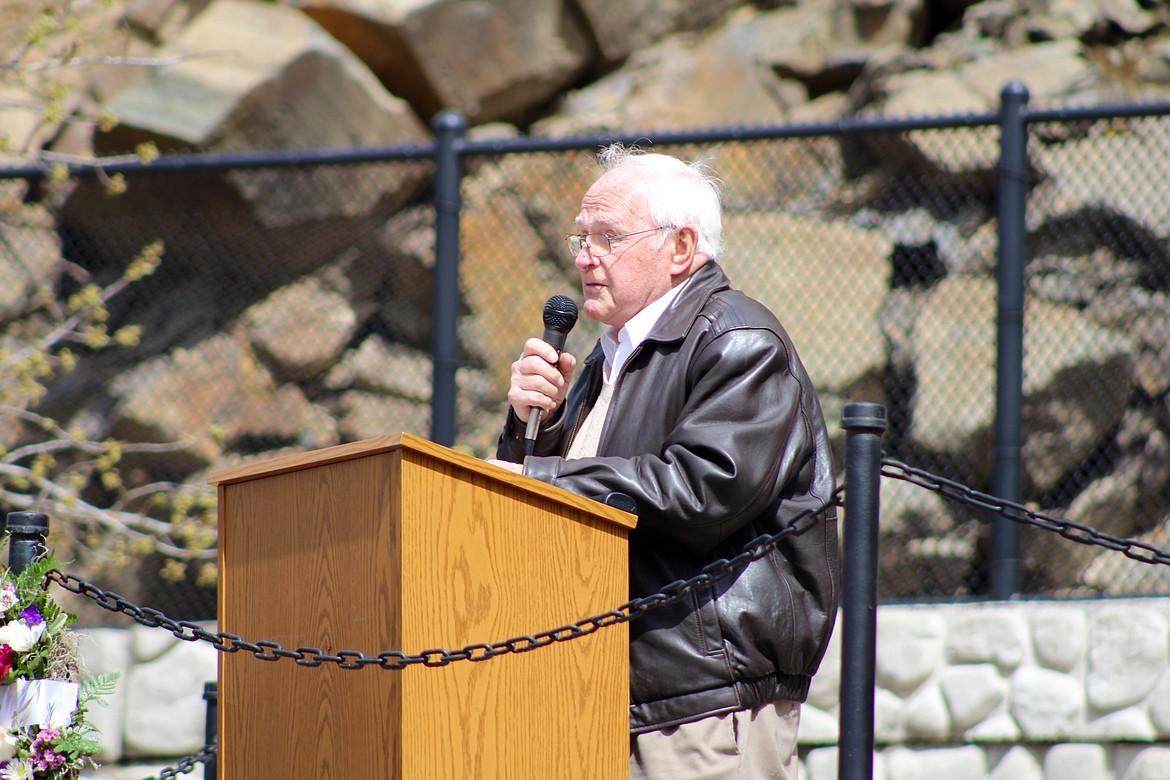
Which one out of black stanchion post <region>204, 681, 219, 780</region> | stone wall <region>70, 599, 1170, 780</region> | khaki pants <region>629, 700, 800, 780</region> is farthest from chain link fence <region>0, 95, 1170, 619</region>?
khaki pants <region>629, 700, 800, 780</region>

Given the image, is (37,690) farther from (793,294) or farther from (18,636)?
(793,294)

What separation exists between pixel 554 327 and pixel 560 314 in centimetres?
4

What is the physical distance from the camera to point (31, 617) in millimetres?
3018

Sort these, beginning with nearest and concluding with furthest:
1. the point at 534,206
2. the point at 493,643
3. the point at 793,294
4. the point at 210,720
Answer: the point at 493,643
the point at 210,720
the point at 793,294
the point at 534,206

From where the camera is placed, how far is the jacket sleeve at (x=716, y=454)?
2.71 meters

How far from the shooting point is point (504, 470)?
2518 mm

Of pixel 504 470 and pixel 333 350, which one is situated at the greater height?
pixel 333 350

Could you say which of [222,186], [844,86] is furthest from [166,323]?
[844,86]

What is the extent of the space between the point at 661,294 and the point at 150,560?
427cm

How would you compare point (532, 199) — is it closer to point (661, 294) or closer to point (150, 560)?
point (150, 560)

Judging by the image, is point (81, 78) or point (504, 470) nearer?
point (504, 470)

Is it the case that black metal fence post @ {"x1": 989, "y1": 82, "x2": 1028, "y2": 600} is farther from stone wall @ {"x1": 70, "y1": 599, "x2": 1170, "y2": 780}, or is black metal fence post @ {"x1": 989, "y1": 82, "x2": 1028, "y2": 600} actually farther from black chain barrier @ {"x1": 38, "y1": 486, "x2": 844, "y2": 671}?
black chain barrier @ {"x1": 38, "y1": 486, "x2": 844, "y2": 671}

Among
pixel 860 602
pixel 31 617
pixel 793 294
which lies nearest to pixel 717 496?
pixel 860 602

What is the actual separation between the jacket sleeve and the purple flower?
1184 mm
